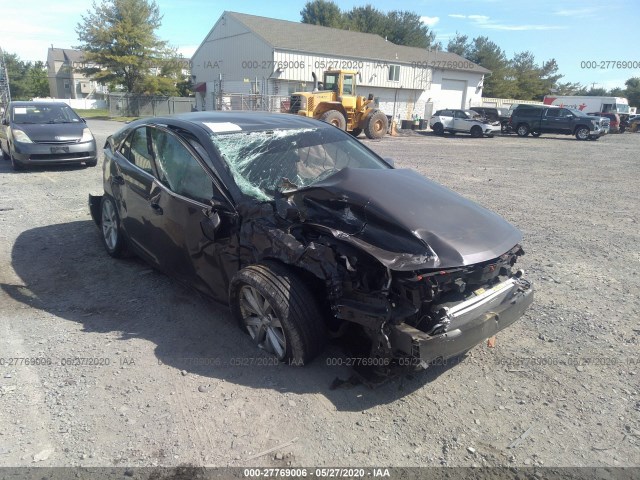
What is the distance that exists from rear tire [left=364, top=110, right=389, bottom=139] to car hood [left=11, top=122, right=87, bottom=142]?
13.6 meters

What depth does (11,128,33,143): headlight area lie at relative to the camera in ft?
32.5

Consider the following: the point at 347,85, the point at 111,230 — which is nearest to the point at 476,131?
the point at 347,85

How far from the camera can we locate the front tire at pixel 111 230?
5020mm

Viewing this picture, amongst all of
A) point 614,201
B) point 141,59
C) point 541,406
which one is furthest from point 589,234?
point 141,59

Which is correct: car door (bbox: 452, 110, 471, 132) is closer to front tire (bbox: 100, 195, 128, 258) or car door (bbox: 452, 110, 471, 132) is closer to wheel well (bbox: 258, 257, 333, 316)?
front tire (bbox: 100, 195, 128, 258)

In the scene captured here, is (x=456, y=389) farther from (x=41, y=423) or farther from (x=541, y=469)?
(x=41, y=423)

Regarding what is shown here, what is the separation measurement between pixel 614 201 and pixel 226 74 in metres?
35.8

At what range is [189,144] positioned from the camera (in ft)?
12.7

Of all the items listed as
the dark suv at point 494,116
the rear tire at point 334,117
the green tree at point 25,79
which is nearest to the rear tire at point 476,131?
the dark suv at point 494,116

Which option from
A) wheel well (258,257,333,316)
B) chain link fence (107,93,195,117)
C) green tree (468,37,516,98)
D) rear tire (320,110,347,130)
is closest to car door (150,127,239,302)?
wheel well (258,257,333,316)

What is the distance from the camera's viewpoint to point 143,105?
3866 cm

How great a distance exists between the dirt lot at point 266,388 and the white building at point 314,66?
26.9 meters

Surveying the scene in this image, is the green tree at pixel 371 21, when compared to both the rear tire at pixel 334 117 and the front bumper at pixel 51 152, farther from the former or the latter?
the front bumper at pixel 51 152

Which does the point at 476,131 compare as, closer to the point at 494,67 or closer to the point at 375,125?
the point at 375,125
